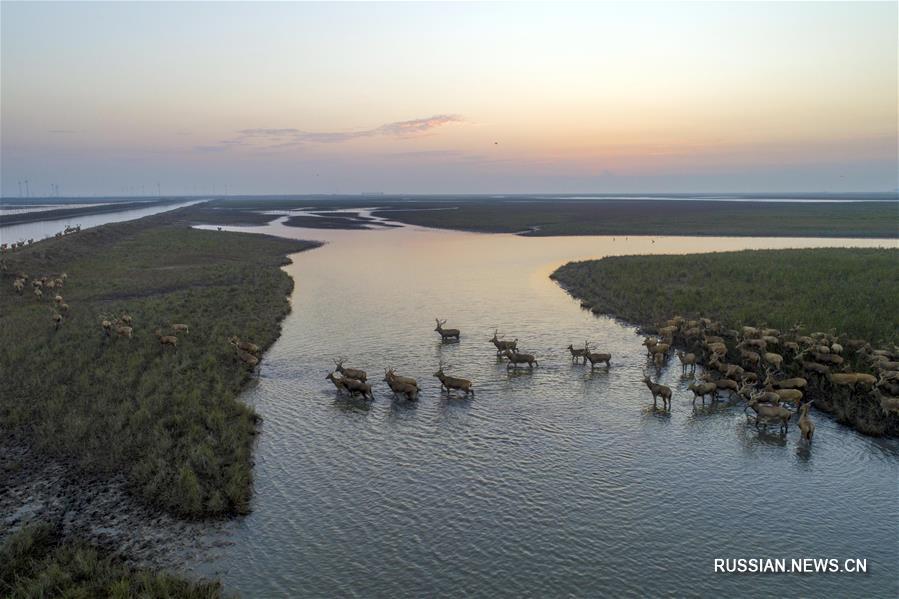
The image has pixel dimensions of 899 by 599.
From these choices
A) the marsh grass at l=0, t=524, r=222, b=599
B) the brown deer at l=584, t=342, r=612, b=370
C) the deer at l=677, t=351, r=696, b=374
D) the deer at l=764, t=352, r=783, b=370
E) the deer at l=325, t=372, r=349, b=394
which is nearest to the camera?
the marsh grass at l=0, t=524, r=222, b=599

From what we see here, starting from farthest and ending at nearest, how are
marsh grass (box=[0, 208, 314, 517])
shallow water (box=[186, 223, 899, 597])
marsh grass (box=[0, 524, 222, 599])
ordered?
marsh grass (box=[0, 208, 314, 517]), shallow water (box=[186, 223, 899, 597]), marsh grass (box=[0, 524, 222, 599])

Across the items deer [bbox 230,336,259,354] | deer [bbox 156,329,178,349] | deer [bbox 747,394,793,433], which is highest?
deer [bbox 156,329,178,349]

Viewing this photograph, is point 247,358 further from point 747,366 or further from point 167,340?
point 747,366

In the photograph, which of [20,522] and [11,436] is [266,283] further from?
[20,522]

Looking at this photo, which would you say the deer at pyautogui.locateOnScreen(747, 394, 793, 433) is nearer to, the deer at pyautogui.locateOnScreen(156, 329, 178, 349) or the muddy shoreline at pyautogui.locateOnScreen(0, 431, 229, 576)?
the muddy shoreline at pyautogui.locateOnScreen(0, 431, 229, 576)

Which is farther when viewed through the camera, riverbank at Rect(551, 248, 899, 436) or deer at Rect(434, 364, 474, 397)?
deer at Rect(434, 364, 474, 397)

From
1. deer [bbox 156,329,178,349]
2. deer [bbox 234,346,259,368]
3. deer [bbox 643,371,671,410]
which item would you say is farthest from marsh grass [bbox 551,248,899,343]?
deer [bbox 156,329,178,349]

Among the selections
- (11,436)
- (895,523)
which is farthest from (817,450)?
(11,436)
